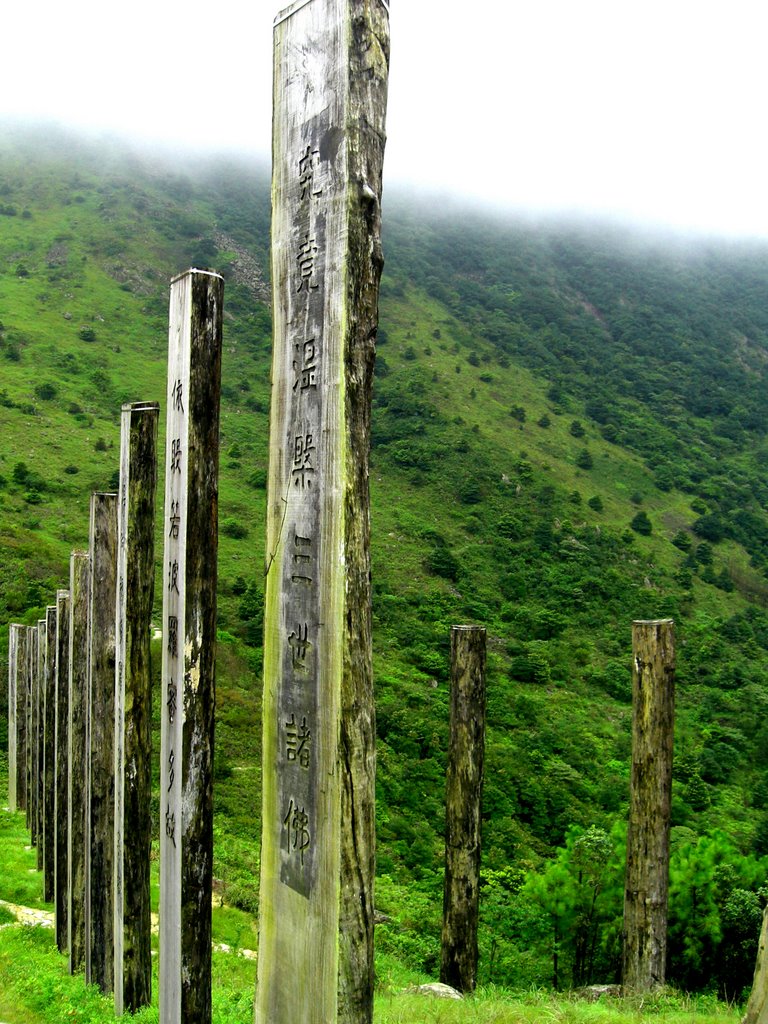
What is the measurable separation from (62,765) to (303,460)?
17.3 ft

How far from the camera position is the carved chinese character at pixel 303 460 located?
9.64 ft

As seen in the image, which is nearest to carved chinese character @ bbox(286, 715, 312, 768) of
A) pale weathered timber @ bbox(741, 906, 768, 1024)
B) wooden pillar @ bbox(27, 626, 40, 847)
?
pale weathered timber @ bbox(741, 906, 768, 1024)

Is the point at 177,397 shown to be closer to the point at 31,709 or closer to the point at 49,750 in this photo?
the point at 49,750

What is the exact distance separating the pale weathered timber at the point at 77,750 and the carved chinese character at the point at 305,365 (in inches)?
149

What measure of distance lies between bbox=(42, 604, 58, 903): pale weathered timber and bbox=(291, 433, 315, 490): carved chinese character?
620 centimetres

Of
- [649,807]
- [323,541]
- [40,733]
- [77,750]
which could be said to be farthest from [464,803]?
[323,541]

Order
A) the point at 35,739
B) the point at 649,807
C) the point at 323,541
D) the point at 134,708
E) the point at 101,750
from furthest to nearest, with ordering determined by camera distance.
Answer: the point at 35,739 < the point at 649,807 < the point at 101,750 < the point at 134,708 < the point at 323,541

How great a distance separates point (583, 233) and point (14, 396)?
68595 mm

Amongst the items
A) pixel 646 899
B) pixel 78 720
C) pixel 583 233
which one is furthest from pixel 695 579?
pixel 583 233

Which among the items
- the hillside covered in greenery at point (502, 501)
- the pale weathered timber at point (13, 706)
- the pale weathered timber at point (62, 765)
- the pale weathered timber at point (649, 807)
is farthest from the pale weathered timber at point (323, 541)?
the pale weathered timber at point (13, 706)

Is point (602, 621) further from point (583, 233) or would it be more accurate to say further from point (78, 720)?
point (583, 233)

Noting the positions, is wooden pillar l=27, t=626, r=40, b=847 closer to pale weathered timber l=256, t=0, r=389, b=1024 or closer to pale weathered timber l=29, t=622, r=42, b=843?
pale weathered timber l=29, t=622, r=42, b=843

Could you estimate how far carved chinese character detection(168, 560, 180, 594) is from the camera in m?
3.60

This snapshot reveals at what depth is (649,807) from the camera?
7.63m
